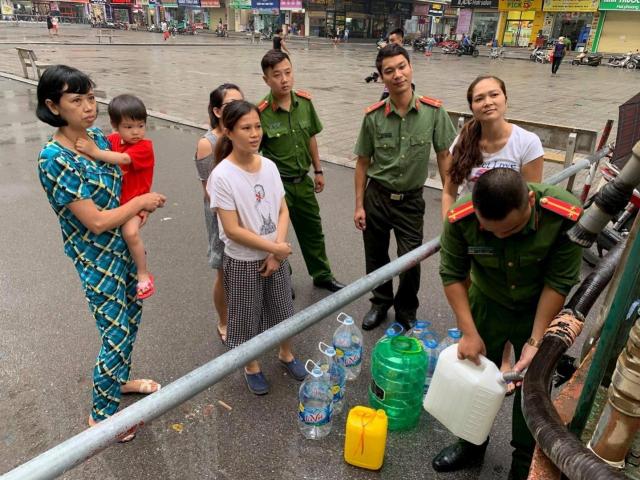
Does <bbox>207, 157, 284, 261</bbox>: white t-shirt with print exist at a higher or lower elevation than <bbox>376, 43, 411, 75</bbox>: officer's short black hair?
lower

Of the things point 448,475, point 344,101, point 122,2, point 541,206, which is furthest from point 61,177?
point 122,2

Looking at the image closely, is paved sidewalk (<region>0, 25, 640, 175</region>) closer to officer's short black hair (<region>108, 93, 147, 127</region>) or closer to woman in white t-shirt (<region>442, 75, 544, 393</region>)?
woman in white t-shirt (<region>442, 75, 544, 393</region>)

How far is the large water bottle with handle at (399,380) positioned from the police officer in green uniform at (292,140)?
4.76 ft

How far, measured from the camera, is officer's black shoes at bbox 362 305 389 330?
3.74 metres

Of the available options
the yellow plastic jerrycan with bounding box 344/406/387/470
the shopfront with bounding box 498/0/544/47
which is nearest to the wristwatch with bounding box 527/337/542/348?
the yellow plastic jerrycan with bounding box 344/406/387/470

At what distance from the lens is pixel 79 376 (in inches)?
123

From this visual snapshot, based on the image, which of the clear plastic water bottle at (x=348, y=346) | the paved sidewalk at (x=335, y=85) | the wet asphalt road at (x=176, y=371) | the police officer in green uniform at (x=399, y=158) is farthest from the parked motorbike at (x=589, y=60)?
the clear plastic water bottle at (x=348, y=346)

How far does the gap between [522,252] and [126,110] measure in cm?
208

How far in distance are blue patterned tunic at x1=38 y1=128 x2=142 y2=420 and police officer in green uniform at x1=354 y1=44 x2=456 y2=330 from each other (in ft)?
5.78

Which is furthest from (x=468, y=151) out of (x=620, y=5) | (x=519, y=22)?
(x=519, y=22)

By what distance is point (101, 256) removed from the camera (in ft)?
7.72

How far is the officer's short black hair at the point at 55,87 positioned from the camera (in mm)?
2080

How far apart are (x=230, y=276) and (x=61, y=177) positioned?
106 centimetres

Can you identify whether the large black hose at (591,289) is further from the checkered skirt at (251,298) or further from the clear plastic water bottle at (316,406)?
the checkered skirt at (251,298)
